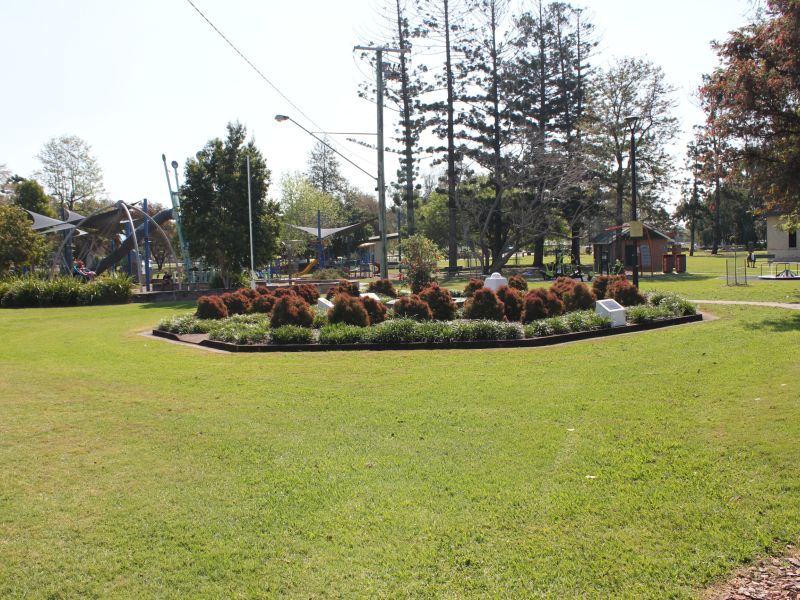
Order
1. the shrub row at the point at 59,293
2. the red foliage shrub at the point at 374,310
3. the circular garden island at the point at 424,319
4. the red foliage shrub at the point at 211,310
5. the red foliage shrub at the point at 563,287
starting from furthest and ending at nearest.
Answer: the shrub row at the point at 59,293
the red foliage shrub at the point at 211,310
the red foliage shrub at the point at 563,287
the red foliage shrub at the point at 374,310
the circular garden island at the point at 424,319

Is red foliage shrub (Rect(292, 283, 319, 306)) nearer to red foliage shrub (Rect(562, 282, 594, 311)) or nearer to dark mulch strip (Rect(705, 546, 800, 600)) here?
red foliage shrub (Rect(562, 282, 594, 311))

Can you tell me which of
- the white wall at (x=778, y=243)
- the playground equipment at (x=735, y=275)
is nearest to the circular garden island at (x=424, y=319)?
the playground equipment at (x=735, y=275)

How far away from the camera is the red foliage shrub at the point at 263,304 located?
18734 mm

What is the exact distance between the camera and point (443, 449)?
19.6 ft

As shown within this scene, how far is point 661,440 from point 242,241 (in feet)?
84.9

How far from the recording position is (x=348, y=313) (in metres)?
15.1

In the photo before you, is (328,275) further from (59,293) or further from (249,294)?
(249,294)

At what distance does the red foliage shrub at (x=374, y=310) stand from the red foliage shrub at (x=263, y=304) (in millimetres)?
3701

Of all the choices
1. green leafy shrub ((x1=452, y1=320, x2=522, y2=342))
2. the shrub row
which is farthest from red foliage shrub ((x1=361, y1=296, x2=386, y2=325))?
the shrub row

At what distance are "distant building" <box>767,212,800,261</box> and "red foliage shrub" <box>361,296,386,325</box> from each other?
39768 millimetres

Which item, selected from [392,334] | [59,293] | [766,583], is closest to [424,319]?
[392,334]

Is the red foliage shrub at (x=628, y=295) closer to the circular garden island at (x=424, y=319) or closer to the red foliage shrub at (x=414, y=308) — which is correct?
the circular garden island at (x=424, y=319)

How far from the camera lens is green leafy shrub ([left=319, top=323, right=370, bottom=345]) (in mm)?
13258

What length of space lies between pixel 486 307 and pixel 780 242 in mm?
42050
